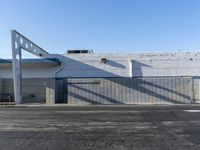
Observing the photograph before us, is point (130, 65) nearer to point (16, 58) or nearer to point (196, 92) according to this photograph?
point (196, 92)

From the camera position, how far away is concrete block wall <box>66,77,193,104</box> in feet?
105

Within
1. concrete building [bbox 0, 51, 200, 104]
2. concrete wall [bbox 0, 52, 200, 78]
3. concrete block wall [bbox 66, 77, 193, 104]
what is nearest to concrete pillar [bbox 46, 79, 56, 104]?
concrete building [bbox 0, 51, 200, 104]

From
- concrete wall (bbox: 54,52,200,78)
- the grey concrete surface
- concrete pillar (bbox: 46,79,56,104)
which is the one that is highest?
concrete wall (bbox: 54,52,200,78)

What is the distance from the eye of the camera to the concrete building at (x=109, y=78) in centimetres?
3209

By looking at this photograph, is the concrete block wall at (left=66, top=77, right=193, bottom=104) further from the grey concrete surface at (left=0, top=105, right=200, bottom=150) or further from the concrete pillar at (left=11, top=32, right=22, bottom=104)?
the grey concrete surface at (left=0, top=105, right=200, bottom=150)

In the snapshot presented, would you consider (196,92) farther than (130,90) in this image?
No

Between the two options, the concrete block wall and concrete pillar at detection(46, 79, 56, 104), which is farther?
concrete pillar at detection(46, 79, 56, 104)

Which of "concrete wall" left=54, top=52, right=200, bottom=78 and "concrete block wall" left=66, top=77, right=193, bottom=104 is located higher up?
"concrete wall" left=54, top=52, right=200, bottom=78

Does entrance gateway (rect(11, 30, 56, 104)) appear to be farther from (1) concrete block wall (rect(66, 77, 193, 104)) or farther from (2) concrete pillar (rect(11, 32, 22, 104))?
(1) concrete block wall (rect(66, 77, 193, 104))

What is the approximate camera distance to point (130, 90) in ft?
106

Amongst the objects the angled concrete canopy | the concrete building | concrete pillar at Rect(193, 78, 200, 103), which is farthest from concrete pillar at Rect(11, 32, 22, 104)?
concrete pillar at Rect(193, 78, 200, 103)

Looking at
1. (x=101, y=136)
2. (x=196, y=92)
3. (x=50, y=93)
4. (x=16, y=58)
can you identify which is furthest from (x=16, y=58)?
(x=101, y=136)

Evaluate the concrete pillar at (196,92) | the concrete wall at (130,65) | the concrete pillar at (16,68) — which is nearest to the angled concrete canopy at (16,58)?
the concrete pillar at (16,68)

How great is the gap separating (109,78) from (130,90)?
2348 millimetres
